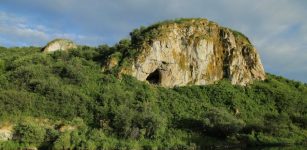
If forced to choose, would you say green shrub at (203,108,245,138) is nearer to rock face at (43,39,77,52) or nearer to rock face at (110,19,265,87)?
rock face at (110,19,265,87)

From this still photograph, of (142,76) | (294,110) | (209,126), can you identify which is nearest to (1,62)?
(142,76)

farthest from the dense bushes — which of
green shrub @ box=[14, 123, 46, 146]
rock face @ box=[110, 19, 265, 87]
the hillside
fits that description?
rock face @ box=[110, 19, 265, 87]

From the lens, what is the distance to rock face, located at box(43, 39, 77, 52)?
11123cm

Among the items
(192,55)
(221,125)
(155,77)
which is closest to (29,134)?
(221,125)

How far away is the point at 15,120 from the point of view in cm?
6203

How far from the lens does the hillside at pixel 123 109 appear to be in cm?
6209

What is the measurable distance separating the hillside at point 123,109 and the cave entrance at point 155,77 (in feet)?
Result: 9.19

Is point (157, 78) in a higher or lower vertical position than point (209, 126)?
higher

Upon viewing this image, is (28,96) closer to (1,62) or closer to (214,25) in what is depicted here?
(1,62)

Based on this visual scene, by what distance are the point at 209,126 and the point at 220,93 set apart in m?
17.0

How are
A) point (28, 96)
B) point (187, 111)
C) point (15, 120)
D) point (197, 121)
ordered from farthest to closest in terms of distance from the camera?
point (187, 111), point (197, 121), point (28, 96), point (15, 120)

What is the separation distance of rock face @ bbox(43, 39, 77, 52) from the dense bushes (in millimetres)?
20382

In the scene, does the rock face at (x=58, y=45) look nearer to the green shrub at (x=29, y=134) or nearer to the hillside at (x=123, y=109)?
the hillside at (x=123, y=109)

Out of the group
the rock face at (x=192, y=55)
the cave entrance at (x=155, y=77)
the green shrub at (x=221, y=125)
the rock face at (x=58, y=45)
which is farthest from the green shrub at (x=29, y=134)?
the rock face at (x=58, y=45)
